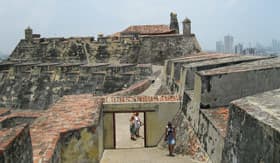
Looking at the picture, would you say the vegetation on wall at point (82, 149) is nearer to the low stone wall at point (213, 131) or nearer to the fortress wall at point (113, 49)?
the low stone wall at point (213, 131)

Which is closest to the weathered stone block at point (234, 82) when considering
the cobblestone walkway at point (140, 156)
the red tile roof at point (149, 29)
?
the cobblestone walkway at point (140, 156)

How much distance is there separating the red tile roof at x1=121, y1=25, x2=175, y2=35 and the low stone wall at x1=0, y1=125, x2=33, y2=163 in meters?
22.1

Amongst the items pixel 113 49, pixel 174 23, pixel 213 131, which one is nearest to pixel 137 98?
pixel 213 131

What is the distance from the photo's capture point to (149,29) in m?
28.0

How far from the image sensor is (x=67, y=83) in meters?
21.3

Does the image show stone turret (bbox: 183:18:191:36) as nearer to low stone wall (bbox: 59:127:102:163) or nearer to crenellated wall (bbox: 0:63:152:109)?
crenellated wall (bbox: 0:63:152:109)

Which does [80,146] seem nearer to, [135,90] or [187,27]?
[135,90]

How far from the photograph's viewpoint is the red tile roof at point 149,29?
1062 inches

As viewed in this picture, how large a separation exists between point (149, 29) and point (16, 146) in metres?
23.9

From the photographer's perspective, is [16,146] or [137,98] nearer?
[16,146]

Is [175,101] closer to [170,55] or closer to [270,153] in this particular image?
[270,153]

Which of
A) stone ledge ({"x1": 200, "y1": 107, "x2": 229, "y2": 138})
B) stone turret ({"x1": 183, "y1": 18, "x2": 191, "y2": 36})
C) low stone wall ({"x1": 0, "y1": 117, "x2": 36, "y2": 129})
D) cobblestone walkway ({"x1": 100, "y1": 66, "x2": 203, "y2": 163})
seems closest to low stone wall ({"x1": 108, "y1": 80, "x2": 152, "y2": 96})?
cobblestone walkway ({"x1": 100, "y1": 66, "x2": 203, "y2": 163})

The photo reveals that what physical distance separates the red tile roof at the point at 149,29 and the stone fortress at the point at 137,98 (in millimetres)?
95

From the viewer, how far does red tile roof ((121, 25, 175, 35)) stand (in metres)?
27.0
